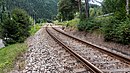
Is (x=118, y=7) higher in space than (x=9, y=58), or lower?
higher

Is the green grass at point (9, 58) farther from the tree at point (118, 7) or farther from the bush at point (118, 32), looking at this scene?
the tree at point (118, 7)

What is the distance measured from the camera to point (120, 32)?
11.7m

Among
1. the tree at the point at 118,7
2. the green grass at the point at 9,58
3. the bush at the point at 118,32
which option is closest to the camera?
the green grass at the point at 9,58

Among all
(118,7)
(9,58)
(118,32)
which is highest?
(118,7)

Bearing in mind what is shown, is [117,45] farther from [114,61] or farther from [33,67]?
[33,67]

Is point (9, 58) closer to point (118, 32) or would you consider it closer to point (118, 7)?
point (118, 32)

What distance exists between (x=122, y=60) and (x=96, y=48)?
3357 millimetres

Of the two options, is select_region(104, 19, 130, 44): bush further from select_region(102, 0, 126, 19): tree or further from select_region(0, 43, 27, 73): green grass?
select_region(0, 43, 27, 73): green grass

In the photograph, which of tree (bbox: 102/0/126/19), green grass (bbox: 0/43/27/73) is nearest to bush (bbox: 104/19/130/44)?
tree (bbox: 102/0/126/19)

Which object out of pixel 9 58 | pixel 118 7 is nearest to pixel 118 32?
pixel 118 7

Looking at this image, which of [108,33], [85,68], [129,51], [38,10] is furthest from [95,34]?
[38,10]

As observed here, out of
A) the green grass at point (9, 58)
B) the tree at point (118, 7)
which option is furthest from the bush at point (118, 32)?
the green grass at point (9, 58)

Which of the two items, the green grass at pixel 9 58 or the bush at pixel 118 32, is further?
→ the bush at pixel 118 32

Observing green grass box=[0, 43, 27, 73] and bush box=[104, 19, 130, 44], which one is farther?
bush box=[104, 19, 130, 44]
